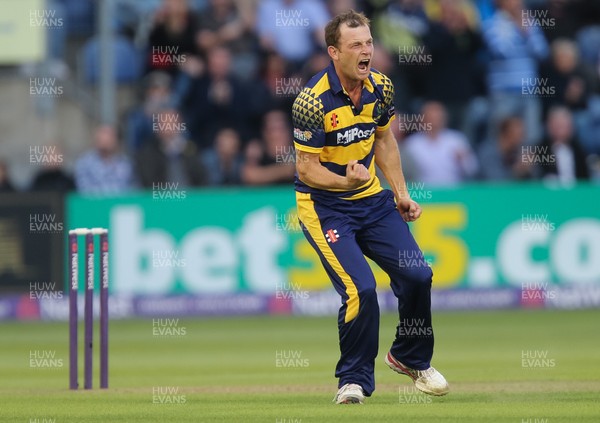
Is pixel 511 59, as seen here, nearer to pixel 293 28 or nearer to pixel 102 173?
pixel 293 28

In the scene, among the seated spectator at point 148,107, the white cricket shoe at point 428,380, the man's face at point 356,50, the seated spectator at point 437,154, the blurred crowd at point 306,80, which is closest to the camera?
the man's face at point 356,50

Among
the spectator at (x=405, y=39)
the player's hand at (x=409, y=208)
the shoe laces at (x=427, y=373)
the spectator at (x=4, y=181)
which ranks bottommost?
the shoe laces at (x=427, y=373)

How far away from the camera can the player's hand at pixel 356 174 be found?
10.2 meters

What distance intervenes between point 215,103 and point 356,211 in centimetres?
1109

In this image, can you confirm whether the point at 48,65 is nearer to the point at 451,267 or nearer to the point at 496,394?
the point at 451,267

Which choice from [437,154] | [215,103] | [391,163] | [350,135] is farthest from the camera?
[215,103]

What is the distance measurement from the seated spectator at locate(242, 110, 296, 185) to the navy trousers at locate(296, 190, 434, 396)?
9903 millimetres

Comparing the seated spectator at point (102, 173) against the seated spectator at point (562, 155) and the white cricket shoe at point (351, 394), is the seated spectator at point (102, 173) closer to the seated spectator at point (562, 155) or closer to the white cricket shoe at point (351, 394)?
the seated spectator at point (562, 155)

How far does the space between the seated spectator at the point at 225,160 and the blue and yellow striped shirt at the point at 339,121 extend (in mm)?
10215

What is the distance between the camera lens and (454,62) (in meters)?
21.8

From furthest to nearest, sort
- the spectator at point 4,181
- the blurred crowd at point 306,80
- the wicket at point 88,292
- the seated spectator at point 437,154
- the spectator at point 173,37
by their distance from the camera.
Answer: the spectator at point 173,37 < the blurred crowd at point 306,80 < the seated spectator at point 437,154 < the spectator at point 4,181 < the wicket at point 88,292

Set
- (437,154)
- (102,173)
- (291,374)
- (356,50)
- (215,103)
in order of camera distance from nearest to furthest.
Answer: (356,50), (291,374), (102,173), (437,154), (215,103)

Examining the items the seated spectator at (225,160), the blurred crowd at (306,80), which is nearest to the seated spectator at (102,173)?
the blurred crowd at (306,80)

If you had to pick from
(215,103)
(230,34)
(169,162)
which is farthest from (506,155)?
(169,162)
